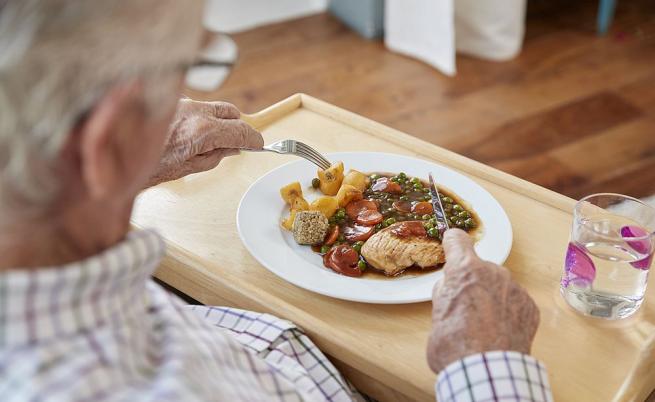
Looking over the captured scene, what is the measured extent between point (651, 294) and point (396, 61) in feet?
6.72

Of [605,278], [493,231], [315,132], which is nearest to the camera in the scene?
[605,278]

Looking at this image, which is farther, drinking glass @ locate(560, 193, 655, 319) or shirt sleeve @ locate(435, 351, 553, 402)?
drinking glass @ locate(560, 193, 655, 319)

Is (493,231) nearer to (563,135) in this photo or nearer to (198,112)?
(198,112)

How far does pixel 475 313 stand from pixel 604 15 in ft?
8.59

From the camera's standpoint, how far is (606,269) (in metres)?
1.06

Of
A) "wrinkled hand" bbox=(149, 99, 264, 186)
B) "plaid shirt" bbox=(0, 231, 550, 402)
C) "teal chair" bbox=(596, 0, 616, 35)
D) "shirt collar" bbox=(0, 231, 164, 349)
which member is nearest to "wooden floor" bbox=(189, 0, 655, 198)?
"teal chair" bbox=(596, 0, 616, 35)

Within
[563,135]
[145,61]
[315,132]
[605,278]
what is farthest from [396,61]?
[145,61]

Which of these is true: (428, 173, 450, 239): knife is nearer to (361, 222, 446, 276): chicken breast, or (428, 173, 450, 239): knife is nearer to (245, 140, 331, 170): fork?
(361, 222, 446, 276): chicken breast

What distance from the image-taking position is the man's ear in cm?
60

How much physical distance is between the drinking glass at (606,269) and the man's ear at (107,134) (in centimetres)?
66

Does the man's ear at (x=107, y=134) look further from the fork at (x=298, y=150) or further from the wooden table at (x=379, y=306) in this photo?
the fork at (x=298, y=150)

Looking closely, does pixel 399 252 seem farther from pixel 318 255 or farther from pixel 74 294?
pixel 74 294

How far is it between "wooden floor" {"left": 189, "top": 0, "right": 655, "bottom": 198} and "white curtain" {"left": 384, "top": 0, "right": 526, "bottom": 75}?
0.16 ft

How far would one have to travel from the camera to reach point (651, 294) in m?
1.13
